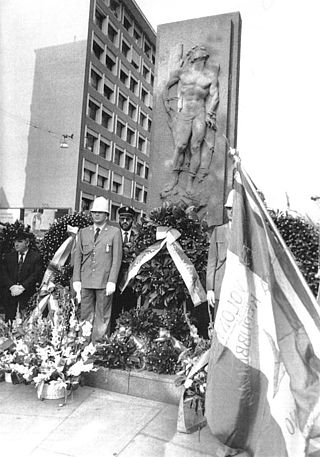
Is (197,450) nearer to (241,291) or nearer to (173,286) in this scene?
(241,291)

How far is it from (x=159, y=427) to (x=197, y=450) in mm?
472

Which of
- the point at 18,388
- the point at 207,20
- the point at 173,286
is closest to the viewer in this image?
the point at 18,388

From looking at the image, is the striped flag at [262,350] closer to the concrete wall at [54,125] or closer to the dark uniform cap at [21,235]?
the dark uniform cap at [21,235]

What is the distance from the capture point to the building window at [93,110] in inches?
1499

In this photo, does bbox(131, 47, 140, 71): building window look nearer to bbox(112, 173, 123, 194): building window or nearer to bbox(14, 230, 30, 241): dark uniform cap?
bbox(112, 173, 123, 194): building window

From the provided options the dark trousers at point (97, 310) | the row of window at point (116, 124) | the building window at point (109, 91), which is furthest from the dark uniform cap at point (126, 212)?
the building window at point (109, 91)

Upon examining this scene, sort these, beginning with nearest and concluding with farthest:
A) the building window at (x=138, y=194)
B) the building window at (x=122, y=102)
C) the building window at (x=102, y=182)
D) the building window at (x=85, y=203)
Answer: the building window at (x=85, y=203) < the building window at (x=102, y=182) < the building window at (x=122, y=102) < the building window at (x=138, y=194)

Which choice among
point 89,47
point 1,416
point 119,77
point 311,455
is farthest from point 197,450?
point 119,77

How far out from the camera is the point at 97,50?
3912 cm

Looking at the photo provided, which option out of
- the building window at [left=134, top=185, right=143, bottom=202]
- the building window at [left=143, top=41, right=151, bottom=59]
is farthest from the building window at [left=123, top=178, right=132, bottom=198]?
the building window at [left=143, top=41, right=151, bottom=59]

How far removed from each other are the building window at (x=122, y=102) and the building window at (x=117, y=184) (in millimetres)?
6938

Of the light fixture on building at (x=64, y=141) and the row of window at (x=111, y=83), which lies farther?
the row of window at (x=111, y=83)

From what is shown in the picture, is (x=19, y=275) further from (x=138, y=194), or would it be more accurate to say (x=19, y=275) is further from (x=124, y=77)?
(x=138, y=194)

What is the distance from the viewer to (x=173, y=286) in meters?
5.38
